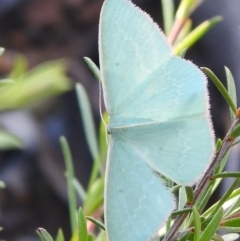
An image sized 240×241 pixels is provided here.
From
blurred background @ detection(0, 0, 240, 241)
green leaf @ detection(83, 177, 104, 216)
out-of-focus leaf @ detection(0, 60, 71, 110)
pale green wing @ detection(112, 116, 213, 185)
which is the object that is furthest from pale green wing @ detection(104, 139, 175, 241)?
blurred background @ detection(0, 0, 240, 241)

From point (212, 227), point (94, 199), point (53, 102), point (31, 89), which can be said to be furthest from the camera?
point (53, 102)

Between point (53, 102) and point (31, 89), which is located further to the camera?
point (53, 102)

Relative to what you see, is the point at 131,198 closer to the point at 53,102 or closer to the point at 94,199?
the point at 94,199

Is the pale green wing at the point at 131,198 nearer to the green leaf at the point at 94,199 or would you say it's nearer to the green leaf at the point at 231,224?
the green leaf at the point at 231,224

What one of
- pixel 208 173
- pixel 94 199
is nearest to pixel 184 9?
pixel 94 199

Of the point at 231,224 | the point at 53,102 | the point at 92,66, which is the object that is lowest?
the point at 53,102

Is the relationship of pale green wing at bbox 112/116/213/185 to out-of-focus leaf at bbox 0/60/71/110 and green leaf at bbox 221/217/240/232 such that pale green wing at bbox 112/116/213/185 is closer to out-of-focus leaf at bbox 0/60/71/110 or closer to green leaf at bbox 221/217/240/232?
green leaf at bbox 221/217/240/232

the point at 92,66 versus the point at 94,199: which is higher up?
the point at 92,66

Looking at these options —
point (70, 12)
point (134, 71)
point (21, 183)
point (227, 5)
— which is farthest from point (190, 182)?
point (70, 12)
